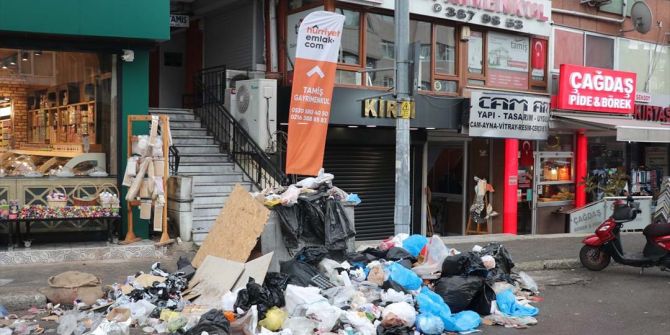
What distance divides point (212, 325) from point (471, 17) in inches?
426

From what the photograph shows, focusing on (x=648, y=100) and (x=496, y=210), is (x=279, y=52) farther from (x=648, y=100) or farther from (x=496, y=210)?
(x=648, y=100)

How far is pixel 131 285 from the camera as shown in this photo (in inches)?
333

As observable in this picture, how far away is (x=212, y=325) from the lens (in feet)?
22.1

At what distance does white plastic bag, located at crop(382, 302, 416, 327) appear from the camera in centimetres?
727

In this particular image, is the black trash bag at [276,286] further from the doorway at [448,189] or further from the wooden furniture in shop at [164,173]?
the doorway at [448,189]

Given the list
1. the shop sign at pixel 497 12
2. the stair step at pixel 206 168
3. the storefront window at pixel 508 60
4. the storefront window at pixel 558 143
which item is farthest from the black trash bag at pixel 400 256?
the storefront window at pixel 558 143

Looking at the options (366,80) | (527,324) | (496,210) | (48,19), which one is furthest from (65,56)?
(496,210)

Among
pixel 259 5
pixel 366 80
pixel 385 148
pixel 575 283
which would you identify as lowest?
pixel 575 283

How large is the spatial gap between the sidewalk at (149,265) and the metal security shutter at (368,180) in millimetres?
2208

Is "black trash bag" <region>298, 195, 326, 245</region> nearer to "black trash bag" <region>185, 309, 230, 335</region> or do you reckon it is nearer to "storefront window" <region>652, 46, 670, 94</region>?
"black trash bag" <region>185, 309, 230, 335</region>

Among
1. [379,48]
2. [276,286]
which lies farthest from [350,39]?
[276,286]

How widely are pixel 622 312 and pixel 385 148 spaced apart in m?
7.93

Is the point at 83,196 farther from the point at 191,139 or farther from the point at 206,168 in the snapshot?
the point at 191,139

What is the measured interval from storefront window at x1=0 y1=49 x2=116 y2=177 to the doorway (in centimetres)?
900
